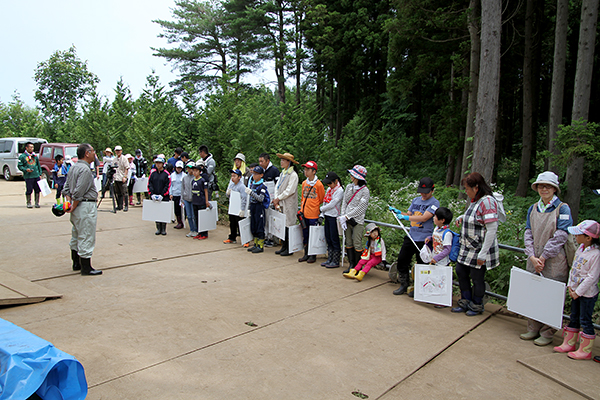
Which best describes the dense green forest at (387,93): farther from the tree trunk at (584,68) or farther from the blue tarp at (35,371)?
the blue tarp at (35,371)

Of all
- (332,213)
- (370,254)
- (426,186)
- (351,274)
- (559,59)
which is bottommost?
(351,274)

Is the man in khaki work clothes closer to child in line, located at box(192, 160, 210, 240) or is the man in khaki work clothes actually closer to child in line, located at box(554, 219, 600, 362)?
child in line, located at box(192, 160, 210, 240)

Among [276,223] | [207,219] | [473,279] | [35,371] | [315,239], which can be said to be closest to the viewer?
[35,371]

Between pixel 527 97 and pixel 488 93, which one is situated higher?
pixel 527 97

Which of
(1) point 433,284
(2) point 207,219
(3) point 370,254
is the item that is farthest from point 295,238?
(1) point 433,284

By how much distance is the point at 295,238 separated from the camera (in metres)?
8.65

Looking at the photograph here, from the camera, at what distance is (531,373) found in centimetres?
422

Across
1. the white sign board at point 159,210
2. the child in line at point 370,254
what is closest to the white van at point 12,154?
the white sign board at point 159,210

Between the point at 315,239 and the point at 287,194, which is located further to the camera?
the point at 287,194

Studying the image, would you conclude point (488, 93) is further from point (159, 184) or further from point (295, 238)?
point (159, 184)

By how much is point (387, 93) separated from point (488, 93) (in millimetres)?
16443

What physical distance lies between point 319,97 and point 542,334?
135ft

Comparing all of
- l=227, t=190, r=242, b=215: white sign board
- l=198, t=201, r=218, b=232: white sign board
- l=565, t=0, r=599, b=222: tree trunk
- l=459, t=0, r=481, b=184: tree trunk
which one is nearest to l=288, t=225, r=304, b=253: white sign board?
l=227, t=190, r=242, b=215: white sign board

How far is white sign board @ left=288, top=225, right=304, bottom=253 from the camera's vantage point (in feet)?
28.2
